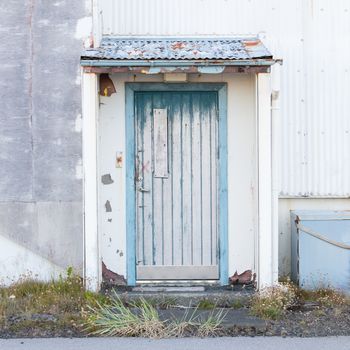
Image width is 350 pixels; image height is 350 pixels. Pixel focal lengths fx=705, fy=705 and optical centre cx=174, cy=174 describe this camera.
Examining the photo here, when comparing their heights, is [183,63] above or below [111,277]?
above

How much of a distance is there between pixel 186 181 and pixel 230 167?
54 cm

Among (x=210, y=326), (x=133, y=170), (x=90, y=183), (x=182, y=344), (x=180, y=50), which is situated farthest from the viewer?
(x=133, y=170)

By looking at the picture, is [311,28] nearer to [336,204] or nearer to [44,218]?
[336,204]

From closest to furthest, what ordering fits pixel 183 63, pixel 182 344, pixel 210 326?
pixel 182 344, pixel 210 326, pixel 183 63

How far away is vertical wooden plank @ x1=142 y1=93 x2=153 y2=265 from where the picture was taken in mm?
8273

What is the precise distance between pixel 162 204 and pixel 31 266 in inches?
68.3

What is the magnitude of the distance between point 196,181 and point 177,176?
9.1 inches

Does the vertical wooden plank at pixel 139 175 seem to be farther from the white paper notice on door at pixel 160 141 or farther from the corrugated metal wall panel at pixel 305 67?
the corrugated metal wall panel at pixel 305 67

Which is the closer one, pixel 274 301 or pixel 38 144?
pixel 274 301

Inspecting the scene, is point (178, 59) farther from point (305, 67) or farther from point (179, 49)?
point (305, 67)

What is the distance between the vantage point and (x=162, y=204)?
27.2 feet

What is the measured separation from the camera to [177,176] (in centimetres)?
830

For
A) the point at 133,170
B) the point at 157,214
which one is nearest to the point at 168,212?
the point at 157,214

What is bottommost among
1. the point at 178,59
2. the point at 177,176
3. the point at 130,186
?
the point at 130,186
